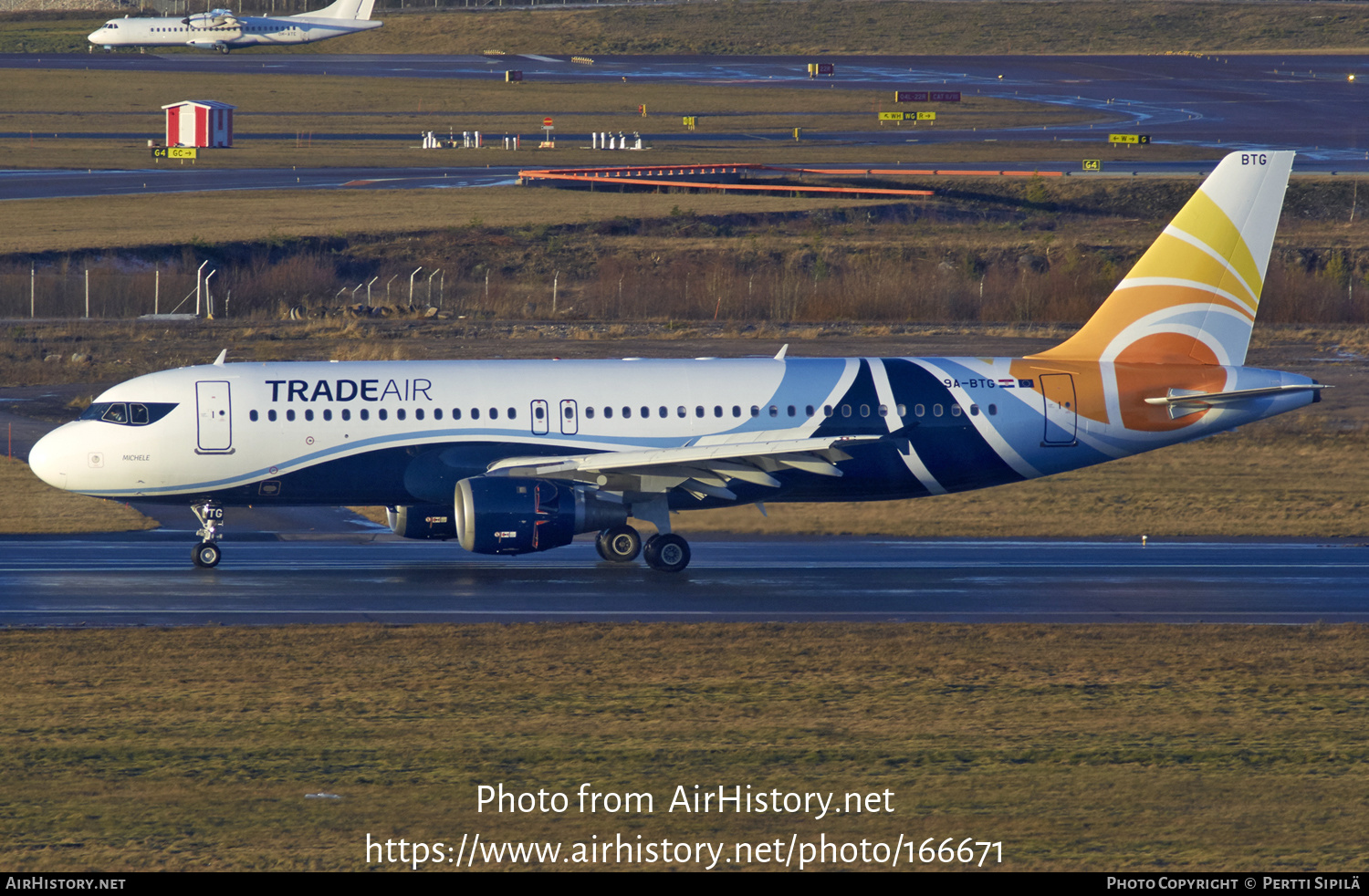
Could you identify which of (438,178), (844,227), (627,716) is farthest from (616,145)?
(627,716)

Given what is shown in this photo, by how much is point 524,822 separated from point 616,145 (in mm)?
95246

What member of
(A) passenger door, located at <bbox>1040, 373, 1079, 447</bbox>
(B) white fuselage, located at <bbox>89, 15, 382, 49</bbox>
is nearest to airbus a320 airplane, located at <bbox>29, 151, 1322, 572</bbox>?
(A) passenger door, located at <bbox>1040, 373, 1079, 447</bbox>

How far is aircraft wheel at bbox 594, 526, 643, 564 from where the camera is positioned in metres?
30.6

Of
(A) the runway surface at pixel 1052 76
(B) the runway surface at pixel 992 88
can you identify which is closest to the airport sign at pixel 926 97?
(A) the runway surface at pixel 1052 76

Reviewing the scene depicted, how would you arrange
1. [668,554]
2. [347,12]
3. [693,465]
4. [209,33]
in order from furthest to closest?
[347,12]
[209,33]
[668,554]
[693,465]

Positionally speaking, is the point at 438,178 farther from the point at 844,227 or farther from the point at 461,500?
the point at 461,500

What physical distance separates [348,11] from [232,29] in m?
14.3

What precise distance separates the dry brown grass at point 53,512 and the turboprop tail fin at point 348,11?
143 metres

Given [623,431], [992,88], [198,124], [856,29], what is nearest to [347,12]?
[856,29]

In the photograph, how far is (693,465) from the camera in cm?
2930

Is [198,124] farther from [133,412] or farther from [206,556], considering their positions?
[206,556]

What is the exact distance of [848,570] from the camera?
1212 inches

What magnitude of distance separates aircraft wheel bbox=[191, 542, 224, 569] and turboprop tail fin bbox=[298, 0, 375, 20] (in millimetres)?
151946

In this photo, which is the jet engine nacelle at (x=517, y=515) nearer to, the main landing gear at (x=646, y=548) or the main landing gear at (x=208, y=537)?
the main landing gear at (x=646, y=548)
